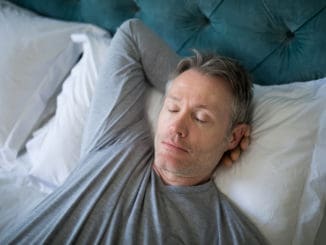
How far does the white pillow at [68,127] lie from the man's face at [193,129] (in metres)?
0.35

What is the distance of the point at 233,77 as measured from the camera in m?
0.89

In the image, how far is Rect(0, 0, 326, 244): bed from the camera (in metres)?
0.82

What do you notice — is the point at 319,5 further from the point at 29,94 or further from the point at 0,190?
the point at 0,190

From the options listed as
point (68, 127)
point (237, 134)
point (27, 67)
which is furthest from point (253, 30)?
point (27, 67)

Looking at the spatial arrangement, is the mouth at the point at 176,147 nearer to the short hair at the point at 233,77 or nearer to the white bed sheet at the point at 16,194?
the short hair at the point at 233,77

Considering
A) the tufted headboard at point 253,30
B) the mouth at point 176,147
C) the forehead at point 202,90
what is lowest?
the mouth at point 176,147

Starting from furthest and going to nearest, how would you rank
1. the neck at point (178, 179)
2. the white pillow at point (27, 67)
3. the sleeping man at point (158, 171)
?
the white pillow at point (27, 67), the neck at point (178, 179), the sleeping man at point (158, 171)

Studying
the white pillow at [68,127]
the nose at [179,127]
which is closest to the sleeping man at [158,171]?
the nose at [179,127]

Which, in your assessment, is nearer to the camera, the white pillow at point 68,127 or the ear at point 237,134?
the ear at point 237,134

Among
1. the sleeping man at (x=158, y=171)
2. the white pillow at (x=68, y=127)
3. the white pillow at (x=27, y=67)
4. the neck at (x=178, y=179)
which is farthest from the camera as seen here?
the white pillow at (x=27, y=67)

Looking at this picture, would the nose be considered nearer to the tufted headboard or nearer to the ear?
the ear

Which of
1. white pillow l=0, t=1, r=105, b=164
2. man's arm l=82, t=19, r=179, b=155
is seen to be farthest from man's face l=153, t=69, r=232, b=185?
white pillow l=0, t=1, r=105, b=164

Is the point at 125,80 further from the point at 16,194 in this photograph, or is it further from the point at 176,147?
the point at 16,194

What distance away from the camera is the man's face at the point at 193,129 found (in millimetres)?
845
